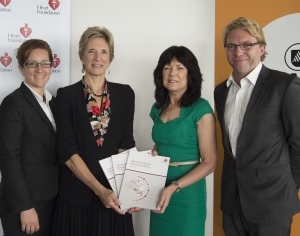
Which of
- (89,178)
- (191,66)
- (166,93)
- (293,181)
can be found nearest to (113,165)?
(89,178)

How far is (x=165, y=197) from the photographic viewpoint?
5.92 feet

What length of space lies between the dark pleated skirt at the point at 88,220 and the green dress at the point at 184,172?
1.05 ft

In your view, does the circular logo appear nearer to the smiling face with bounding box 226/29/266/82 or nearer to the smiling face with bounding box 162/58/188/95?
the smiling face with bounding box 226/29/266/82

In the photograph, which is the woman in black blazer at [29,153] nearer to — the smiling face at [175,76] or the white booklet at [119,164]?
the white booklet at [119,164]

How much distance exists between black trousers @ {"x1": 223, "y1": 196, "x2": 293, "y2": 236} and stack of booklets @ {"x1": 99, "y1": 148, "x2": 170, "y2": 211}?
50cm

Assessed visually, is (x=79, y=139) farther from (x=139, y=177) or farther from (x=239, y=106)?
(x=239, y=106)

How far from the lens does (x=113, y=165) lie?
1888 millimetres

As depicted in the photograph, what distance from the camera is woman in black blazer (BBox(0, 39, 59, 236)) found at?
6.18 feet

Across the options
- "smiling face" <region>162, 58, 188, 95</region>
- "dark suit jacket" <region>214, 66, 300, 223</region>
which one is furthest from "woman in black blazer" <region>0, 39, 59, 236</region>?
"dark suit jacket" <region>214, 66, 300, 223</region>

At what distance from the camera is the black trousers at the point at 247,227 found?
175 centimetres

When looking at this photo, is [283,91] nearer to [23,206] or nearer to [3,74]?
[23,206]

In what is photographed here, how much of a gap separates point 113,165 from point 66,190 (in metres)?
0.37

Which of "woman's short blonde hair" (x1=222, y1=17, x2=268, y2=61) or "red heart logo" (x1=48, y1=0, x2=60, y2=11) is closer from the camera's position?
"woman's short blonde hair" (x1=222, y1=17, x2=268, y2=61)

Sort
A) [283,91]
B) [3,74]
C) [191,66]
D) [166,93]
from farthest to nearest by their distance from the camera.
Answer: [3,74], [166,93], [191,66], [283,91]
